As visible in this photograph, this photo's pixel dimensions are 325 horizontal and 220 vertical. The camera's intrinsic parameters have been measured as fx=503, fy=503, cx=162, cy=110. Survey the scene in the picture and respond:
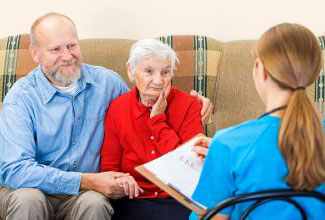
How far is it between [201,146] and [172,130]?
21.3 inches

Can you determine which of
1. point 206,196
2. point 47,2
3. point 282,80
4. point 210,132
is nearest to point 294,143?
point 282,80

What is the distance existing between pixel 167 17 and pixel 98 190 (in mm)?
1217

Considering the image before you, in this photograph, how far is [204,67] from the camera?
2.55 m

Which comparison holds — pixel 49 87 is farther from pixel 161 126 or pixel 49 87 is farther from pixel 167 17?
pixel 167 17

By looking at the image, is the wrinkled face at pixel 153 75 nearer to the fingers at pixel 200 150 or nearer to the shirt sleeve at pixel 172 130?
the shirt sleeve at pixel 172 130

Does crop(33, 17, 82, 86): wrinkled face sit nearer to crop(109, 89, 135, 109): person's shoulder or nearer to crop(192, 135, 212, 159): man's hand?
crop(109, 89, 135, 109): person's shoulder

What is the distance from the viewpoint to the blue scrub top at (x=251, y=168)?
1308 millimetres


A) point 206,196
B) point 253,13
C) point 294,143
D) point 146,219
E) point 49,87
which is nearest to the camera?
point 294,143

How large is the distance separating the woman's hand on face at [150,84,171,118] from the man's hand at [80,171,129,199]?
29 centimetres

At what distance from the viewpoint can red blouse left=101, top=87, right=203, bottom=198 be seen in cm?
214

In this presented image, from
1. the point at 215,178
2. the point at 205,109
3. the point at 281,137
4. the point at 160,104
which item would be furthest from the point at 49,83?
the point at 281,137

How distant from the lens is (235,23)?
2855 mm

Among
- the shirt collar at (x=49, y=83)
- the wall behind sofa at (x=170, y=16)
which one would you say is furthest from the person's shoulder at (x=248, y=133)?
the wall behind sofa at (x=170, y=16)

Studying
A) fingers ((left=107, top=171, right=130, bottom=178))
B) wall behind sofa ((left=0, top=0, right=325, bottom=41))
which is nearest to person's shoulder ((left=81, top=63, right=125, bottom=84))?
fingers ((left=107, top=171, right=130, bottom=178))
